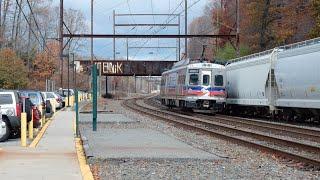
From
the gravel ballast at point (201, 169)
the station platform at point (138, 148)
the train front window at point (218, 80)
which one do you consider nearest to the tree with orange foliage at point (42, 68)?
the train front window at point (218, 80)

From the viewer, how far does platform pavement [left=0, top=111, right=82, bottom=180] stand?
11.5m

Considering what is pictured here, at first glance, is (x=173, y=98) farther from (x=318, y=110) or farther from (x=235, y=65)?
(x=318, y=110)

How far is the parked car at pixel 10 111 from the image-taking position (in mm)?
20406

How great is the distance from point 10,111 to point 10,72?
39.3m

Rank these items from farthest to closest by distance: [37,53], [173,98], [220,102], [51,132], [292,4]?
[37,53] → [292,4] → [173,98] → [220,102] → [51,132]

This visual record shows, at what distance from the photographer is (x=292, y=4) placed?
190 feet

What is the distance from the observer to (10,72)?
193 feet

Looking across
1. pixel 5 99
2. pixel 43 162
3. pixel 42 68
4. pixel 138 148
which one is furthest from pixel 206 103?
pixel 42 68

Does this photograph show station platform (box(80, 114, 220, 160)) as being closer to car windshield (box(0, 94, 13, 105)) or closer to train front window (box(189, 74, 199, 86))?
car windshield (box(0, 94, 13, 105))

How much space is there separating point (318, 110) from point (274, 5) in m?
31.9

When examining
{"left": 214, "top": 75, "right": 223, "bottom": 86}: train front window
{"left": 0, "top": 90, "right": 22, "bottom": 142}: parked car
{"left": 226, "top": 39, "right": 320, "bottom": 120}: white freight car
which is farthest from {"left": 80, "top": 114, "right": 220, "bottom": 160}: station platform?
{"left": 214, "top": 75, "right": 223, "bottom": 86}: train front window

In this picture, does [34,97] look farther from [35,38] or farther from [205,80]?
[35,38]

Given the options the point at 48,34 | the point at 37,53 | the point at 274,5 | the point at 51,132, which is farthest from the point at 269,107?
the point at 37,53

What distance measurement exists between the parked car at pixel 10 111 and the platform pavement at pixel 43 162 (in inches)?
55.1
